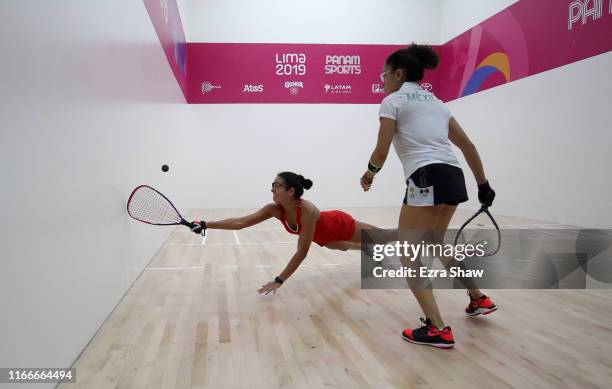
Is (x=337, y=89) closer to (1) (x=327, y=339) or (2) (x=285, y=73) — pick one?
(2) (x=285, y=73)

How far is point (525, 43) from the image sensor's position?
16.9 feet

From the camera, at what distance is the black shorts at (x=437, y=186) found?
1.51 m

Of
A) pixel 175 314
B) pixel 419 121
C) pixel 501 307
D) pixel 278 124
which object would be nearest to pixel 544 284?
pixel 501 307

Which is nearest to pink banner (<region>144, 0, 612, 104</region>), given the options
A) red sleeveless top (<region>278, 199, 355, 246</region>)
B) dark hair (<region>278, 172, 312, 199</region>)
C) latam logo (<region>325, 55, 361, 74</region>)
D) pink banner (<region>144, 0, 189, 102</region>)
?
latam logo (<region>325, 55, 361, 74</region>)

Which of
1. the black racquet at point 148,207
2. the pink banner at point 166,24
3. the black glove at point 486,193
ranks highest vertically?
the pink banner at point 166,24

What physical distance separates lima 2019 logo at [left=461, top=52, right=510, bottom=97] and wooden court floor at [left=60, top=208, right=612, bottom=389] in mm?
3969

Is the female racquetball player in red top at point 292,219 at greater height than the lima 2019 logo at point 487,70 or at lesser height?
lesser

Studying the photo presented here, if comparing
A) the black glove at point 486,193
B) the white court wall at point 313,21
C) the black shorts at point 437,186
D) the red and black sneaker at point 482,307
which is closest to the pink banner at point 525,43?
the white court wall at point 313,21

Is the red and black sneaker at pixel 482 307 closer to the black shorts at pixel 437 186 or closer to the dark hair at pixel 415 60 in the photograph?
the black shorts at pixel 437 186

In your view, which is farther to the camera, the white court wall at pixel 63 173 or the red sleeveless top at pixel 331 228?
the red sleeveless top at pixel 331 228

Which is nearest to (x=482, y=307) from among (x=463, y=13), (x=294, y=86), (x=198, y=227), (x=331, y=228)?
(x=331, y=228)

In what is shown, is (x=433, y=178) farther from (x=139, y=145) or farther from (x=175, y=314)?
(x=139, y=145)

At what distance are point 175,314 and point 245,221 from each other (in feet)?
1.75

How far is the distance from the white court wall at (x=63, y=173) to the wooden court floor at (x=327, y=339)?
161mm
